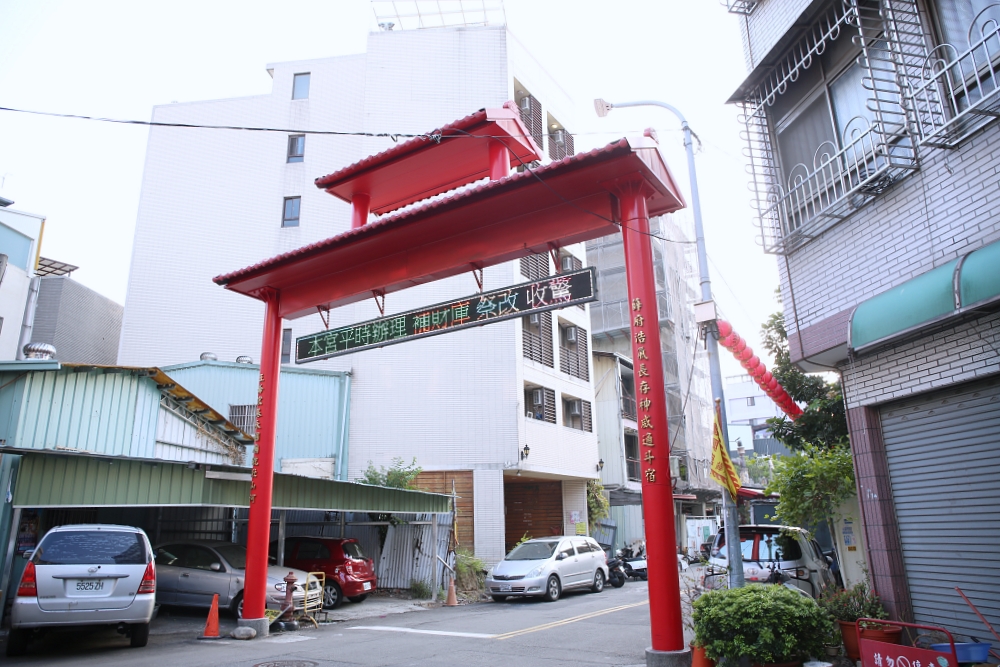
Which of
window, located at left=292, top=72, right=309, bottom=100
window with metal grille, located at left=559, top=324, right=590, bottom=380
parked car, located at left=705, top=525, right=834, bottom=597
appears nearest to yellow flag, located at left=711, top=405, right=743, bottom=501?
parked car, located at left=705, top=525, right=834, bottom=597

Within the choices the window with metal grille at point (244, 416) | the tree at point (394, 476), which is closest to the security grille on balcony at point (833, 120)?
the tree at point (394, 476)

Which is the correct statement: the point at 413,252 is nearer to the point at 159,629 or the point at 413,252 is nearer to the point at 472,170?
the point at 472,170

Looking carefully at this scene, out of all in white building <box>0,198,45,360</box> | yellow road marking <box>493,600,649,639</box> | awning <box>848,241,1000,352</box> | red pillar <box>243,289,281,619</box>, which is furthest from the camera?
white building <box>0,198,45,360</box>

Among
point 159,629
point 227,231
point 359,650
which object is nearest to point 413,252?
point 359,650

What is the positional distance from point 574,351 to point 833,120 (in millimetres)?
20306

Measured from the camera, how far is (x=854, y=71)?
8375 mm

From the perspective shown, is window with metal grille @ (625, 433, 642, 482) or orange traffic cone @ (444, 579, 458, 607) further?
window with metal grille @ (625, 433, 642, 482)

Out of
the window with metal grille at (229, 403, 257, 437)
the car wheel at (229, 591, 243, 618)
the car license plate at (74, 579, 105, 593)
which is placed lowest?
the car wheel at (229, 591, 243, 618)

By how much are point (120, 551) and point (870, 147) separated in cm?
1102

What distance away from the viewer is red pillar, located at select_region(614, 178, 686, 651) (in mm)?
7789

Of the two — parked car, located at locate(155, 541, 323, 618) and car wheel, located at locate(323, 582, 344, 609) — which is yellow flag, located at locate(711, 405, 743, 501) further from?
car wheel, located at locate(323, 582, 344, 609)

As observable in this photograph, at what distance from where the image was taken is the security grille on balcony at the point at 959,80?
253 inches

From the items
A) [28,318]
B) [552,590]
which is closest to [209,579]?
[552,590]

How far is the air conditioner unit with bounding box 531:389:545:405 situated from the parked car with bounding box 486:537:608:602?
5.87 m
